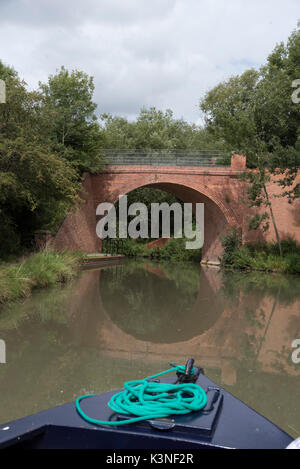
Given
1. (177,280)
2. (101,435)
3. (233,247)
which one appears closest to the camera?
(101,435)

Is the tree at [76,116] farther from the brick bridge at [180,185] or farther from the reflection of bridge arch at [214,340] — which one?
the reflection of bridge arch at [214,340]

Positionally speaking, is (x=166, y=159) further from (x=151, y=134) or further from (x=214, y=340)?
(x=214, y=340)

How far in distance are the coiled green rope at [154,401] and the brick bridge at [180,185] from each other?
670 inches

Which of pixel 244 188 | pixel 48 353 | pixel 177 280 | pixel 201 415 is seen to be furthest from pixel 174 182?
pixel 201 415

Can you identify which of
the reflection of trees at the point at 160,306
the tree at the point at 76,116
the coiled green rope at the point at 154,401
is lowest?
the reflection of trees at the point at 160,306

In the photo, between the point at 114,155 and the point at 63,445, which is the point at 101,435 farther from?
the point at 114,155

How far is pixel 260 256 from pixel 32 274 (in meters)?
10.9

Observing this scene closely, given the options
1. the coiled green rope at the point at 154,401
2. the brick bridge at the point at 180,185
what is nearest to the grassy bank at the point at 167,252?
the brick bridge at the point at 180,185

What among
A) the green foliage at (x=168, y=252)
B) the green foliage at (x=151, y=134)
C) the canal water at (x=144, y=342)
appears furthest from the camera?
the green foliage at (x=151, y=134)

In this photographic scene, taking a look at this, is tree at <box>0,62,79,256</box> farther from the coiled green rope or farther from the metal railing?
the metal railing

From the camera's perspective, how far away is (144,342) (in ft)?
19.9

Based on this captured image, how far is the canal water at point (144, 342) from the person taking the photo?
157 inches

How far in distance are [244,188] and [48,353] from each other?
52.3ft

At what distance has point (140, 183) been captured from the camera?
20.7 m
